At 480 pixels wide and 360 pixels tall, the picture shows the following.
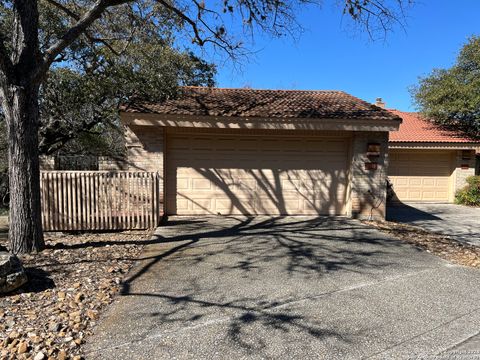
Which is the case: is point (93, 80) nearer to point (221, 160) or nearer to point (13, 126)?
point (221, 160)

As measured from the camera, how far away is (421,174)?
13.6 metres

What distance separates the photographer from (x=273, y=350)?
9.29 feet

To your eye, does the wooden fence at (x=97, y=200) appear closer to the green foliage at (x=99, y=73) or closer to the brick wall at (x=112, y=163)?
the brick wall at (x=112, y=163)

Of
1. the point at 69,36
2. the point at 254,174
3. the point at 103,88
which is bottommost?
the point at 254,174

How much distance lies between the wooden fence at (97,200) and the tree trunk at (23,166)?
1.68 meters

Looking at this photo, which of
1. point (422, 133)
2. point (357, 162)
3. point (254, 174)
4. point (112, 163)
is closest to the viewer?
point (357, 162)

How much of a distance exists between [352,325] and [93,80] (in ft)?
40.0

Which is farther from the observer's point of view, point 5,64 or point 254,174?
point 254,174

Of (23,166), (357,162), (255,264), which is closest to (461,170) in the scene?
(357,162)

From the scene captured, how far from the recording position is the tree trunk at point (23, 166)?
504 cm

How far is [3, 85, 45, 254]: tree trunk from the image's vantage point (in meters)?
5.04

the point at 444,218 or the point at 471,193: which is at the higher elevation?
the point at 471,193

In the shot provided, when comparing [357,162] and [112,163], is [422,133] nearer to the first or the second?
[357,162]

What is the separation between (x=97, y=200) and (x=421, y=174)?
488 inches
